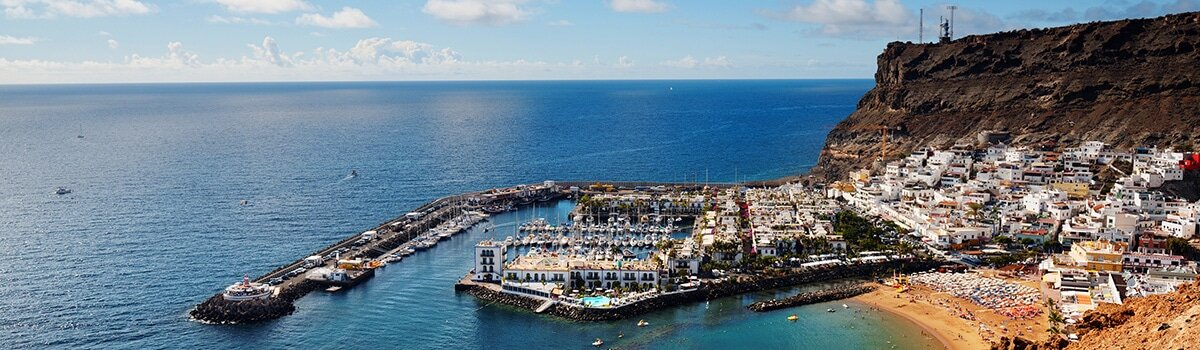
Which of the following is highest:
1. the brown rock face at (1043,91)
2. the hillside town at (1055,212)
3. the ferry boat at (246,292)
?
the brown rock face at (1043,91)

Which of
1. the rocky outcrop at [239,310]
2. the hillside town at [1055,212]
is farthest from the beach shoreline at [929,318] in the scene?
the rocky outcrop at [239,310]

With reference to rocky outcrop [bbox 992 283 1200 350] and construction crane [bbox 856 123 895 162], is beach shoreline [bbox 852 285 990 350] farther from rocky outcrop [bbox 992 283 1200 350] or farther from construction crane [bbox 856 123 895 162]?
construction crane [bbox 856 123 895 162]

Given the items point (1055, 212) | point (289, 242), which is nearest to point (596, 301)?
point (289, 242)

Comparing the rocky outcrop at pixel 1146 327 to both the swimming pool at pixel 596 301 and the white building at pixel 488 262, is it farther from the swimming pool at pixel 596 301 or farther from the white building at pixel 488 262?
the white building at pixel 488 262

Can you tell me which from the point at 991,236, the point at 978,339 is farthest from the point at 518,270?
the point at 991,236

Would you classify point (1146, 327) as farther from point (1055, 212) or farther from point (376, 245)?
point (376, 245)

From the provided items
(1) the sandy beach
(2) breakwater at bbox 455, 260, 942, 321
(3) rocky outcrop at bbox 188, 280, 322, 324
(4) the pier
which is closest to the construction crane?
(4) the pier
